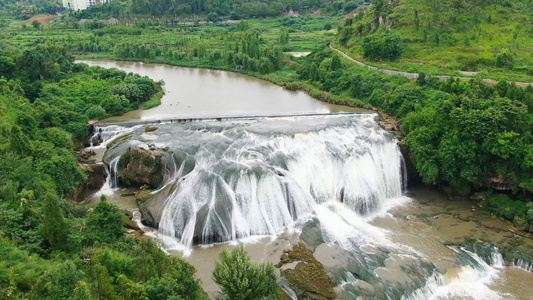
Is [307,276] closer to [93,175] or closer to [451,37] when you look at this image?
[93,175]

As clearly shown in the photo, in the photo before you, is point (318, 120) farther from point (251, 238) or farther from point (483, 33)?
point (483, 33)

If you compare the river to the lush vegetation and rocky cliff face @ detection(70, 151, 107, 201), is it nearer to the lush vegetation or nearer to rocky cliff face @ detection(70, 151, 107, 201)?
rocky cliff face @ detection(70, 151, 107, 201)

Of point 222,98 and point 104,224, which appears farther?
point 222,98

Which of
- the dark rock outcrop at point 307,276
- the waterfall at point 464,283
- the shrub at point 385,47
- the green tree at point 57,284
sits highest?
the shrub at point 385,47

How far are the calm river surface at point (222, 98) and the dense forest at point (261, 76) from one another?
1.96 metres

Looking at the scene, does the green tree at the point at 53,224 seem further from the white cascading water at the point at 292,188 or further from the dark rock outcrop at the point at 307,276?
the dark rock outcrop at the point at 307,276

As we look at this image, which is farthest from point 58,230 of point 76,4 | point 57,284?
point 76,4

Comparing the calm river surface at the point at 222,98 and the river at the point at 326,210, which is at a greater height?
the calm river surface at the point at 222,98

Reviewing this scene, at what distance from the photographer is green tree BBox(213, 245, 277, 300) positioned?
606 inches

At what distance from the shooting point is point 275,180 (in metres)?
25.2

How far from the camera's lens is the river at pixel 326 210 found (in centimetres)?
2022

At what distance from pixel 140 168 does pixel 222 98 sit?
19115 mm

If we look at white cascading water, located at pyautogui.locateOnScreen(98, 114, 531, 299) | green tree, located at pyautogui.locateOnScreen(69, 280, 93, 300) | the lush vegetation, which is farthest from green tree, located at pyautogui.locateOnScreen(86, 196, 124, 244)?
green tree, located at pyautogui.locateOnScreen(69, 280, 93, 300)

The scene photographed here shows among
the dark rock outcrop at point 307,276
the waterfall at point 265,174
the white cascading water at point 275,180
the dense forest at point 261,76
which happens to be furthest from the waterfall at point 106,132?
the dark rock outcrop at point 307,276
